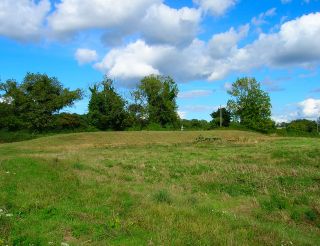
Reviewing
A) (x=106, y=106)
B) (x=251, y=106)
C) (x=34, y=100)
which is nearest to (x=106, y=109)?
(x=106, y=106)

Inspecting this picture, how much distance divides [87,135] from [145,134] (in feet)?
29.5

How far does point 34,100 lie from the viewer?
70125 millimetres

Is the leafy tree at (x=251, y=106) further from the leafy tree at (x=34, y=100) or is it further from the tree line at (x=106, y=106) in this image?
the leafy tree at (x=34, y=100)

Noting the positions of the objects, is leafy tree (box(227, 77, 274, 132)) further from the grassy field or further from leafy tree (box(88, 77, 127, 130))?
the grassy field

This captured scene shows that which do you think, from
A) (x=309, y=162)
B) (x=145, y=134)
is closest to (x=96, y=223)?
(x=309, y=162)

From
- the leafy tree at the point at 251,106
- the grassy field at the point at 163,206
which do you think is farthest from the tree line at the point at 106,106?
the grassy field at the point at 163,206

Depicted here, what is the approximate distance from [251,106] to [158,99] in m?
20.3

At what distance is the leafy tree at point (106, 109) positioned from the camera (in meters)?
74.2

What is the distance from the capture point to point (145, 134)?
195 feet

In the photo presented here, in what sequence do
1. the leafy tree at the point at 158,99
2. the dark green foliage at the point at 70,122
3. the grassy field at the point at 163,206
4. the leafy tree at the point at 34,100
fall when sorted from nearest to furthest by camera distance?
the grassy field at the point at 163,206 < the leafy tree at the point at 34,100 < the dark green foliage at the point at 70,122 < the leafy tree at the point at 158,99

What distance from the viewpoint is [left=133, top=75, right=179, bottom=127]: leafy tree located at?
9088 cm

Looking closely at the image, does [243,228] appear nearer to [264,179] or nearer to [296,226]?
[296,226]

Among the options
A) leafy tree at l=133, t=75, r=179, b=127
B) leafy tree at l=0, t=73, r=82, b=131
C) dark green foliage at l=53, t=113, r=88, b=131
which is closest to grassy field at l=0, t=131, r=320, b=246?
leafy tree at l=0, t=73, r=82, b=131

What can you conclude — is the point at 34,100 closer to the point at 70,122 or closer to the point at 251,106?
the point at 70,122
